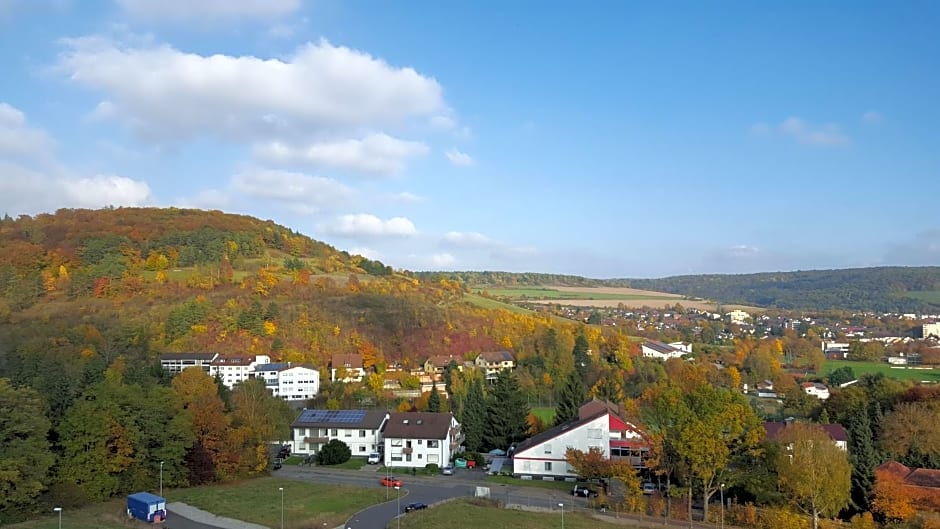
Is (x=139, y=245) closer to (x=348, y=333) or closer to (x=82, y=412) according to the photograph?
(x=348, y=333)

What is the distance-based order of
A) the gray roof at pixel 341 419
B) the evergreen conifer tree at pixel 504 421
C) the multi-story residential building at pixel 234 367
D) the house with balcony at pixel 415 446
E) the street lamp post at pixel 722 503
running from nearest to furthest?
the street lamp post at pixel 722 503
the house with balcony at pixel 415 446
the gray roof at pixel 341 419
the evergreen conifer tree at pixel 504 421
the multi-story residential building at pixel 234 367

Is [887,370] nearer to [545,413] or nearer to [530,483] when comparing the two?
[545,413]

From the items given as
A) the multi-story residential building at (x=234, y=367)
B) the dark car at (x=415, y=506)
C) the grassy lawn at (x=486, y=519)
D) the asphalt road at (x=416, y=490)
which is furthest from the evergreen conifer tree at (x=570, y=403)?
the multi-story residential building at (x=234, y=367)

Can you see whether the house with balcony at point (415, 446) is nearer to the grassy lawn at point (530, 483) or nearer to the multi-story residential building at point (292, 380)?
the grassy lawn at point (530, 483)

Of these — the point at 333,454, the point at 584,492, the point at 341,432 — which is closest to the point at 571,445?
the point at 584,492

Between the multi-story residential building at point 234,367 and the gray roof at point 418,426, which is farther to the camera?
the multi-story residential building at point 234,367

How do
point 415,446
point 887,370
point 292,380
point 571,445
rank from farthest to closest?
point 887,370
point 292,380
point 415,446
point 571,445

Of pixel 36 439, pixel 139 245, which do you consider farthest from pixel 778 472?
pixel 139 245
